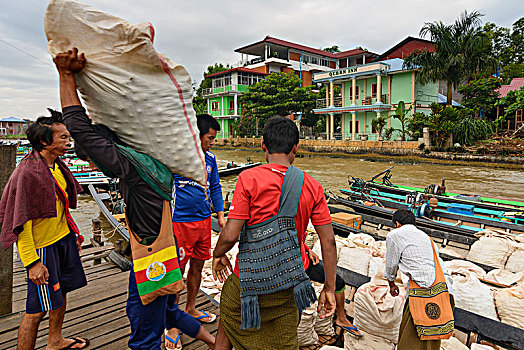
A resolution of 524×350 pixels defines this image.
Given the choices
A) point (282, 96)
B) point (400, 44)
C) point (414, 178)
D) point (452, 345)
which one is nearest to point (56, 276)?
point (452, 345)

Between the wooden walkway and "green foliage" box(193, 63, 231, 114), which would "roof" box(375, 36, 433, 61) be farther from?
the wooden walkway

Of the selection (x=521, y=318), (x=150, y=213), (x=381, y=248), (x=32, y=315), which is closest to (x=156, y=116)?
(x=150, y=213)

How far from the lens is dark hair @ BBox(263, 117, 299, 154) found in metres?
1.74

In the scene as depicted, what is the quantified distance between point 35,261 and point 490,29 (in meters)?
35.6

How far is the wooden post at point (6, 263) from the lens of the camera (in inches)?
102

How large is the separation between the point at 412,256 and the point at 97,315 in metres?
2.56

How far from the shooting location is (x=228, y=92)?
3784cm

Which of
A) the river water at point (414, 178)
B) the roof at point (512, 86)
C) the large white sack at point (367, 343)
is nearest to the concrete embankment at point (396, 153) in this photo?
the river water at point (414, 178)

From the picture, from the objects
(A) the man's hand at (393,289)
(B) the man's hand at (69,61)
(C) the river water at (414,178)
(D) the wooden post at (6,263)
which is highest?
(B) the man's hand at (69,61)

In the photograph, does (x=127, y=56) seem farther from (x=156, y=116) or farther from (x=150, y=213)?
(x=150, y=213)

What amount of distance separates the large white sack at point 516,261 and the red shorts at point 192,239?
426 cm

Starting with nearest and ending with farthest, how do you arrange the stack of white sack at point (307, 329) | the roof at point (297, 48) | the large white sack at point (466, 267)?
1. the stack of white sack at point (307, 329)
2. the large white sack at point (466, 267)
3. the roof at point (297, 48)

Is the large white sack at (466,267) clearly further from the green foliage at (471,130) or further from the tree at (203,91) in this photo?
the tree at (203,91)

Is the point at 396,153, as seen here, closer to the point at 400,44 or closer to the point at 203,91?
the point at 400,44
